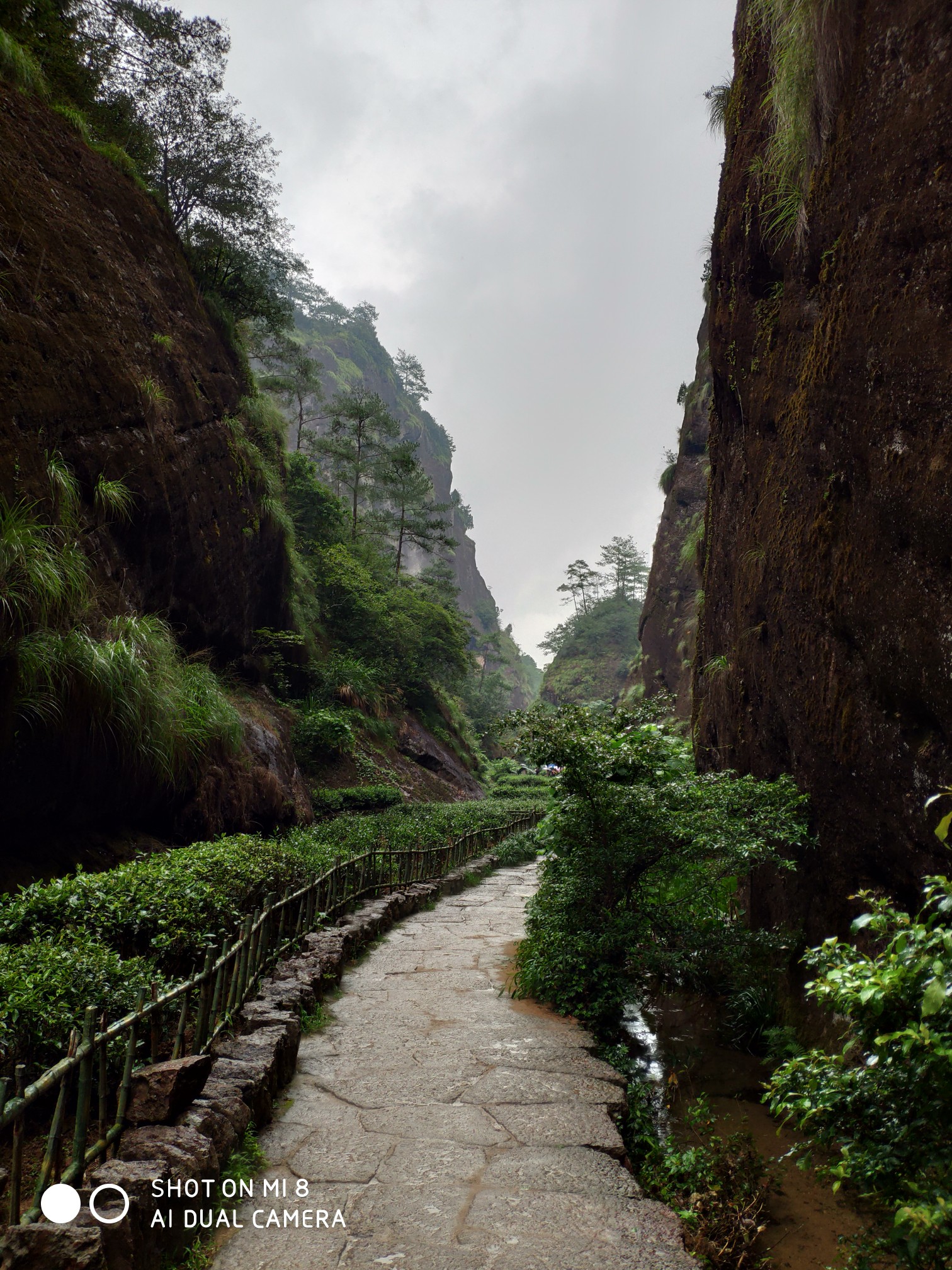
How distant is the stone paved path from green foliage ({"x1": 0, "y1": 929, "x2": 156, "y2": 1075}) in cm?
104

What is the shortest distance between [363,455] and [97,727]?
2925cm

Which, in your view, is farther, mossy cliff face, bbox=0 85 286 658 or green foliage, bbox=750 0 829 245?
mossy cliff face, bbox=0 85 286 658

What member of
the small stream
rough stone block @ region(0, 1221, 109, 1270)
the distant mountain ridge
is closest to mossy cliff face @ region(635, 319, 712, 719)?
the small stream

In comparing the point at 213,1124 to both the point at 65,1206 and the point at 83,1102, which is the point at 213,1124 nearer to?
the point at 83,1102

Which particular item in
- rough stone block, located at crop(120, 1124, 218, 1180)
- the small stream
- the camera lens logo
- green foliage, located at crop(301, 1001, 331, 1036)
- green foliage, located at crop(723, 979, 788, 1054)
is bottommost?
the small stream

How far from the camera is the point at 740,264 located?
7859mm

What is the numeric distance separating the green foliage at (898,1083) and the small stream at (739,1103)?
105 cm

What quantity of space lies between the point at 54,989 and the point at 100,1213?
106 centimetres

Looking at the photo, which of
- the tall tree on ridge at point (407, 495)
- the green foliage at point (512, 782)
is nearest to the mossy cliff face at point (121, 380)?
the tall tree on ridge at point (407, 495)

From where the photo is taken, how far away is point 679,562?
31.9m

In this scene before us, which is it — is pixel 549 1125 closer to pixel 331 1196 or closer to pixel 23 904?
pixel 331 1196

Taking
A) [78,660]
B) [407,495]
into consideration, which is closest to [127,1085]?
[78,660]

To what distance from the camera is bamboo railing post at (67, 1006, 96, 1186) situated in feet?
8.32

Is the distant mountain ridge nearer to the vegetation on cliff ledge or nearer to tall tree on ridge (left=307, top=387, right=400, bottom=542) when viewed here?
the vegetation on cliff ledge
